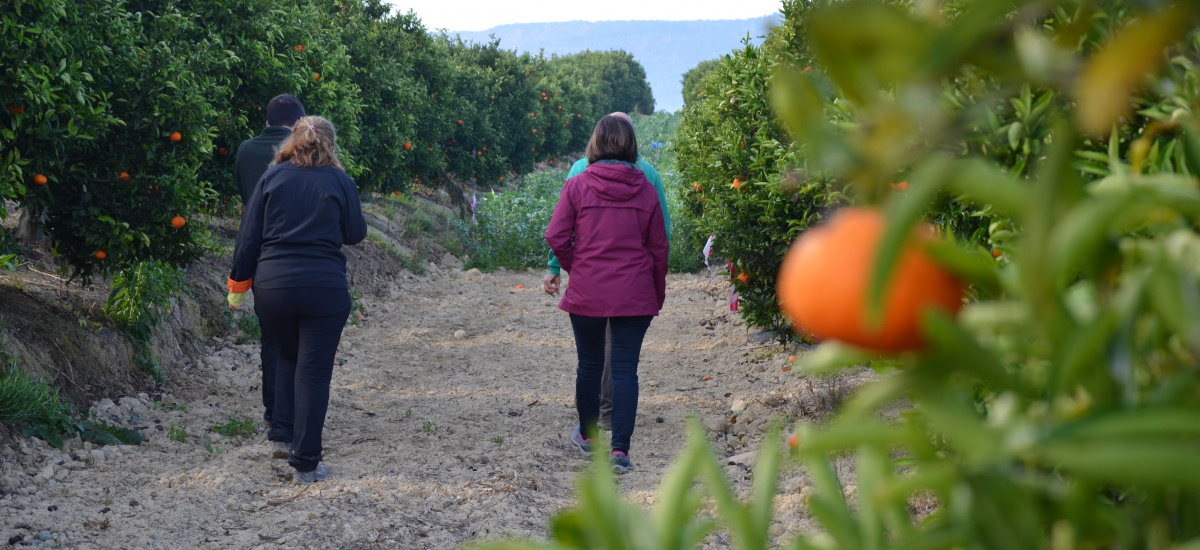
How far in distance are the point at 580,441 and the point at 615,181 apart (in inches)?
58.7

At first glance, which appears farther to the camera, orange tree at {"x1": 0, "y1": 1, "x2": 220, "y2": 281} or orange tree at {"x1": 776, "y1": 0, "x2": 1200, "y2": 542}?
orange tree at {"x1": 0, "y1": 1, "x2": 220, "y2": 281}

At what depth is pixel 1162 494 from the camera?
1.76ft

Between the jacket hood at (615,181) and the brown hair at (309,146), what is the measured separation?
1.21m

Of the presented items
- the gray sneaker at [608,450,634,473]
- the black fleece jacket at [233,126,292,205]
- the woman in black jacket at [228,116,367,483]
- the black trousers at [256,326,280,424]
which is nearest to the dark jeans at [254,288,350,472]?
the woman in black jacket at [228,116,367,483]

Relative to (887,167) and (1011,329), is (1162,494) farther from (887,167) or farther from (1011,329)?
(887,167)

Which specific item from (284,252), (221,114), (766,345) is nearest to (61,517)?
(284,252)

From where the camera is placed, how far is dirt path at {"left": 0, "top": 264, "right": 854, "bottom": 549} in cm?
350

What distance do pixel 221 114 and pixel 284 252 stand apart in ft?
7.61

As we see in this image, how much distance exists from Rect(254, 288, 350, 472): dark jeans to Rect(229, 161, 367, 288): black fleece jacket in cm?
6

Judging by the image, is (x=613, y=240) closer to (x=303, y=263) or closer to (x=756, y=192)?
(x=303, y=263)

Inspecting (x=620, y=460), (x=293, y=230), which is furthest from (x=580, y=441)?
(x=293, y=230)

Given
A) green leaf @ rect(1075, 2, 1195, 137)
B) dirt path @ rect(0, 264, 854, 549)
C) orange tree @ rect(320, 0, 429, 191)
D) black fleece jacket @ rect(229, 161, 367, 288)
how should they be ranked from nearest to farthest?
green leaf @ rect(1075, 2, 1195, 137)
dirt path @ rect(0, 264, 854, 549)
black fleece jacket @ rect(229, 161, 367, 288)
orange tree @ rect(320, 0, 429, 191)

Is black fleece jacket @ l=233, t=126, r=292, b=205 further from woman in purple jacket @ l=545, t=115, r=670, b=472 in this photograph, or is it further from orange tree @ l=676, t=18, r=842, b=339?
orange tree @ l=676, t=18, r=842, b=339

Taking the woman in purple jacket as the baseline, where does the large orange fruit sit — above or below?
above
